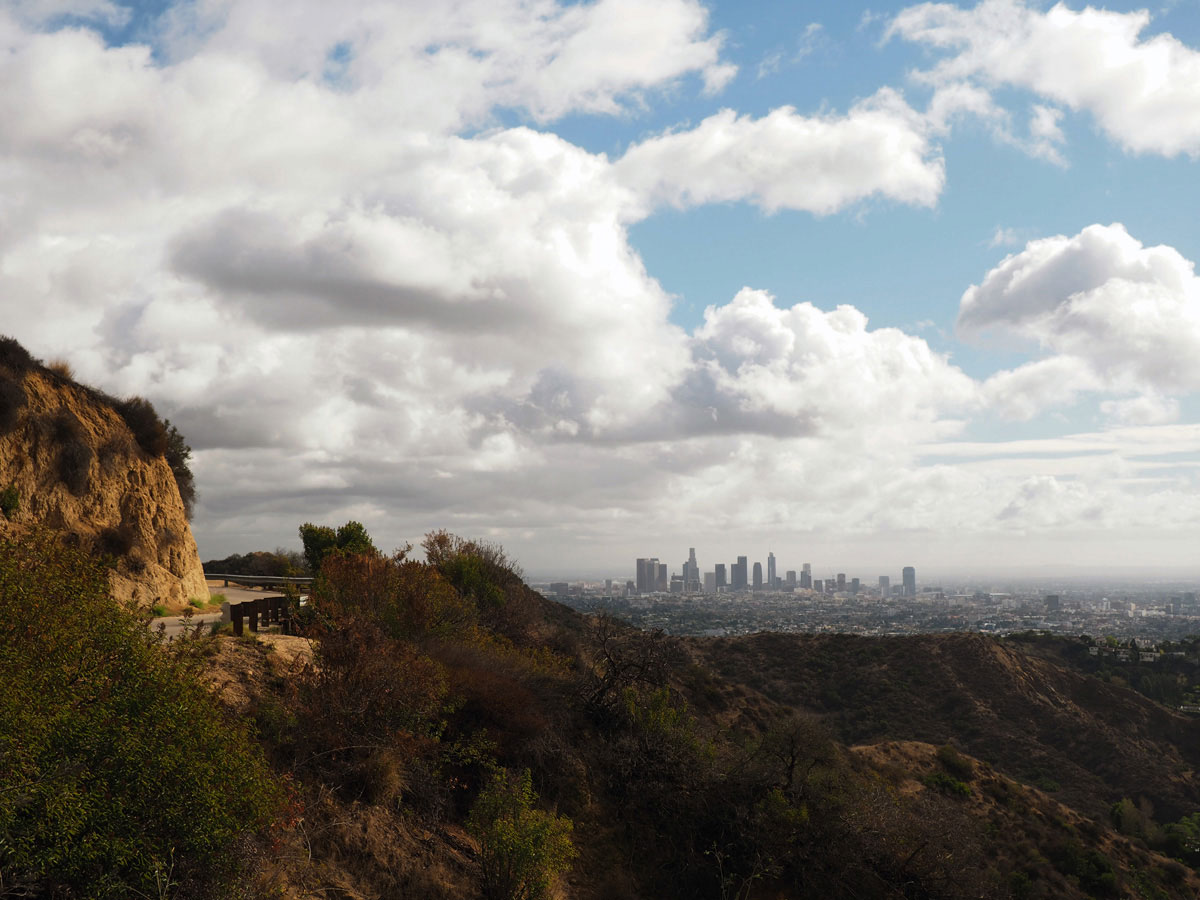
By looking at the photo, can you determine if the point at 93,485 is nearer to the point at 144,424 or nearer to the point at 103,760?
the point at 144,424

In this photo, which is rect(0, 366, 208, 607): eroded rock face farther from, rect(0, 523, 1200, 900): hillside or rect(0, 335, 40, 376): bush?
rect(0, 523, 1200, 900): hillside

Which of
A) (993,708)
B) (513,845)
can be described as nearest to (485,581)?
(513,845)

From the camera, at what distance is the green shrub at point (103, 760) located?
649 cm

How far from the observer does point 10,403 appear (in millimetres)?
19250

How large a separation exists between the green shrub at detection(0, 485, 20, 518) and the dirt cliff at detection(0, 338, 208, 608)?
2 cm

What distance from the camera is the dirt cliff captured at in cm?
1922

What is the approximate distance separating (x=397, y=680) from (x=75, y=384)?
15.6m

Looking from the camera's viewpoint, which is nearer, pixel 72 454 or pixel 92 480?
pixel 72 454

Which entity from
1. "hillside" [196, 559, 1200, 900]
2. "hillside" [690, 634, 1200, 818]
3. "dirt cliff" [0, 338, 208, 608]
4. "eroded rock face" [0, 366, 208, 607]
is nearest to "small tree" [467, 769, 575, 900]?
"hillside" [196, 559, 1200, 900]

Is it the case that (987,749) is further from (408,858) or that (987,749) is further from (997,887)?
(408,858)

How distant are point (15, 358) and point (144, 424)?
3.68m

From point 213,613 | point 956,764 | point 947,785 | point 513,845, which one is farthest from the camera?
point 956,764

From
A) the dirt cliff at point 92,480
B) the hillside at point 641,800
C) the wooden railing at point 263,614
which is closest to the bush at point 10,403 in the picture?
the dirt cliff at point 92,480

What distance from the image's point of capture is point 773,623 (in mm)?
113812
